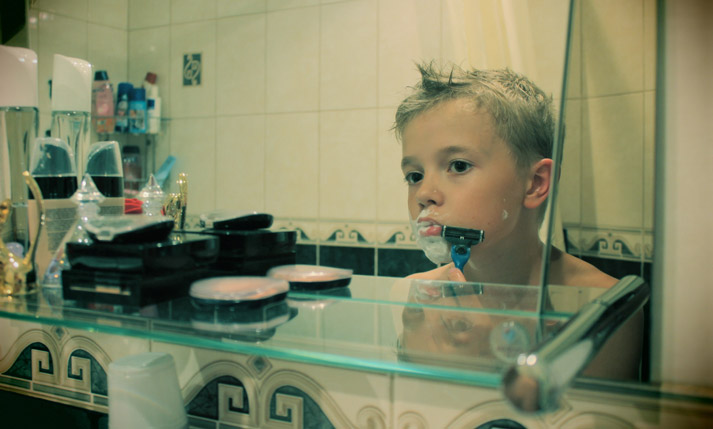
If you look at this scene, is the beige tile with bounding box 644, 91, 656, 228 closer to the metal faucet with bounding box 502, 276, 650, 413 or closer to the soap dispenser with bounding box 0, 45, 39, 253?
the metal faucet with bounding box 502, 276, 650, 413

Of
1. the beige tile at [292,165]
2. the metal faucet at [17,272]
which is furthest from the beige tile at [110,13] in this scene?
the metal faucet at [17,272]

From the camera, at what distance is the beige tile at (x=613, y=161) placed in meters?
0.32

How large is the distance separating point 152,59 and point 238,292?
119 cm

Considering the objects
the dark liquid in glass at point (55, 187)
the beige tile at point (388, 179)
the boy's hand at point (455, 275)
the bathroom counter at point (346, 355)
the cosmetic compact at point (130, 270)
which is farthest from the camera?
the beige tile at point (388, 179)

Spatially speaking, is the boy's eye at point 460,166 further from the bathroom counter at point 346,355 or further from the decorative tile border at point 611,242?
the decorative tile border at point 611,242

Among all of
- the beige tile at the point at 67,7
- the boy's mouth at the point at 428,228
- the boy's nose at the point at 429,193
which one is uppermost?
the beige tile at the point at 67,7

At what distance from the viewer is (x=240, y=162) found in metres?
1.33

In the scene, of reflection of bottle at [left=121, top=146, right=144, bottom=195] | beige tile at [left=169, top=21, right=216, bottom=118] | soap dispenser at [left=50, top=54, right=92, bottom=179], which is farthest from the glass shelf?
beige tile at [left=169, top=21, right=216, bottom=118]

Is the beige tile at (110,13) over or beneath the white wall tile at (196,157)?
over

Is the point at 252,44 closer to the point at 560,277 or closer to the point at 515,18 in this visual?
the point at 515,18

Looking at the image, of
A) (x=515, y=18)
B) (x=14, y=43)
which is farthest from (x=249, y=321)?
(x=14, y=43)

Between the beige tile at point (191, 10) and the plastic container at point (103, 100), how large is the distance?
0.24 m

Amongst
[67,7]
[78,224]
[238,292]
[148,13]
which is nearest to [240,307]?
[238,292]

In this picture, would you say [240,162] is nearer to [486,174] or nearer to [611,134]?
[486,174]
